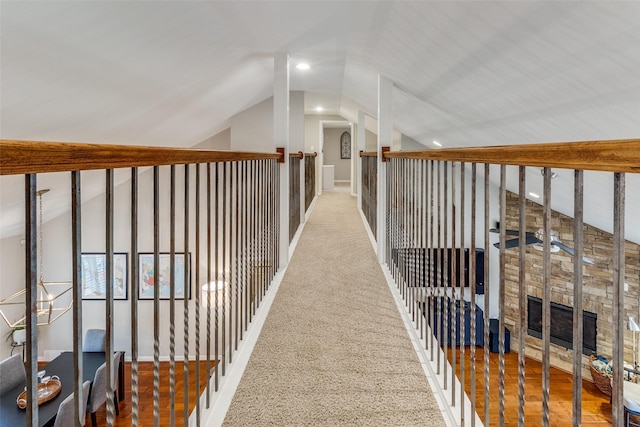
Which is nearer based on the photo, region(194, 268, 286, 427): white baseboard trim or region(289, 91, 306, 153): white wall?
region(194, 268, 286, 427): white baseboard trim

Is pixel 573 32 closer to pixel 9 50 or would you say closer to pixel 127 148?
pixel 127 148

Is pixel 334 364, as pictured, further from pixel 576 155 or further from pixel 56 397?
pixel 56 397

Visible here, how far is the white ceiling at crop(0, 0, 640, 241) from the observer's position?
6.20 ft

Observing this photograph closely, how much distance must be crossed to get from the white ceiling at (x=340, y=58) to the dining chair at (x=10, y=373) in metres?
1.82

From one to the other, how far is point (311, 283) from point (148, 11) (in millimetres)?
2015

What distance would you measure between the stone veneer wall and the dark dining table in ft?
18.0

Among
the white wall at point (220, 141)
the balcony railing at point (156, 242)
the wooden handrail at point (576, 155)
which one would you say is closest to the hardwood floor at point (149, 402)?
the balcony railing at point (156, 242)

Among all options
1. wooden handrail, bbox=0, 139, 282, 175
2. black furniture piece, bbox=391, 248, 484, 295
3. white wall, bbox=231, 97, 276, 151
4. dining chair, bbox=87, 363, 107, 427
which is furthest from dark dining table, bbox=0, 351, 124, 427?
white wall, bbox=231, 97, 276, 151

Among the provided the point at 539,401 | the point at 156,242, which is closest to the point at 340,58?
the point at 156,242

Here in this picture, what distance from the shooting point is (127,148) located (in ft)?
2.41

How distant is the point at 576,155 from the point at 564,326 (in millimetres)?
6801

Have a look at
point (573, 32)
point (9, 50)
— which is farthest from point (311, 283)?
point (9, 50)

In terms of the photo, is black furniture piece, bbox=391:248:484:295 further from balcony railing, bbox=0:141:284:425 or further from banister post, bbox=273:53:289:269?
banister post, bbox=273:53:289:269

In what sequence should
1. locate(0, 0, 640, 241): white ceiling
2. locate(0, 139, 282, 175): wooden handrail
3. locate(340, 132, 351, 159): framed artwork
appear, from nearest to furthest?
locate(0, 139, 282, 175): wooden handrail, locate(0, 0, 640, 241): white ceiling, locate(340, 132, 351, 159): framed artwork
